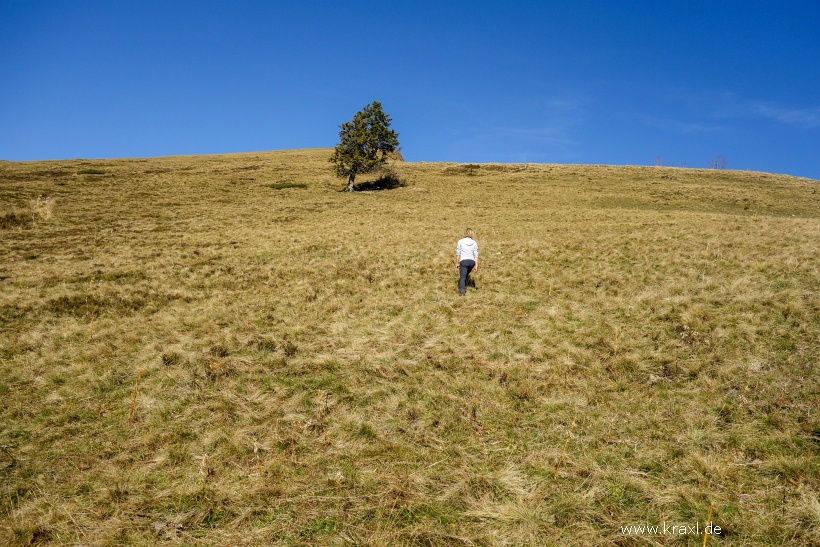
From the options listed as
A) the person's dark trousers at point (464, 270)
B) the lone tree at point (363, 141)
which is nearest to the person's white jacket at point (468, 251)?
the person's dark trousers at point (464, 270)

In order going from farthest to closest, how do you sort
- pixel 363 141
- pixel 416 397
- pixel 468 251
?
pixel 363 141
pixel 468 251
pixel 416 397

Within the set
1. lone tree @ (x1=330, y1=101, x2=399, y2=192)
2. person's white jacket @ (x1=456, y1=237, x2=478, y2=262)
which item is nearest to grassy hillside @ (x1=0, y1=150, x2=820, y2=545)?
person's white jacket @ (x1=456, y1=237, x2=478, y2=262)

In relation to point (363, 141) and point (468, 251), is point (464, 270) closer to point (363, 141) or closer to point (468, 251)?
point (468, 251)

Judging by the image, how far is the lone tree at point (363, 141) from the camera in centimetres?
4425

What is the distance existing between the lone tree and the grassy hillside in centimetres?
2867

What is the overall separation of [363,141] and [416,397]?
41.2 metres

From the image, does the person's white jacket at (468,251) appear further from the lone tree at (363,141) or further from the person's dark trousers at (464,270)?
the lone tree at (363,141)

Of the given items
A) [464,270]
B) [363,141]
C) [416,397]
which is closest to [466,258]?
[464,270]

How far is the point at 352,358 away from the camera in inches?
349

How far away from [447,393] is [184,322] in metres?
8.79

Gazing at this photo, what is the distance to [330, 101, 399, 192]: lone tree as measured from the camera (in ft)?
145

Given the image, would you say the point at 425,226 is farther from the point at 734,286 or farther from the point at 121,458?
the point at 121,458

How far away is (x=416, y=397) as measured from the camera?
734 cm

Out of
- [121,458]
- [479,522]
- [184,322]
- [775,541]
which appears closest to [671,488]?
[775,541]
